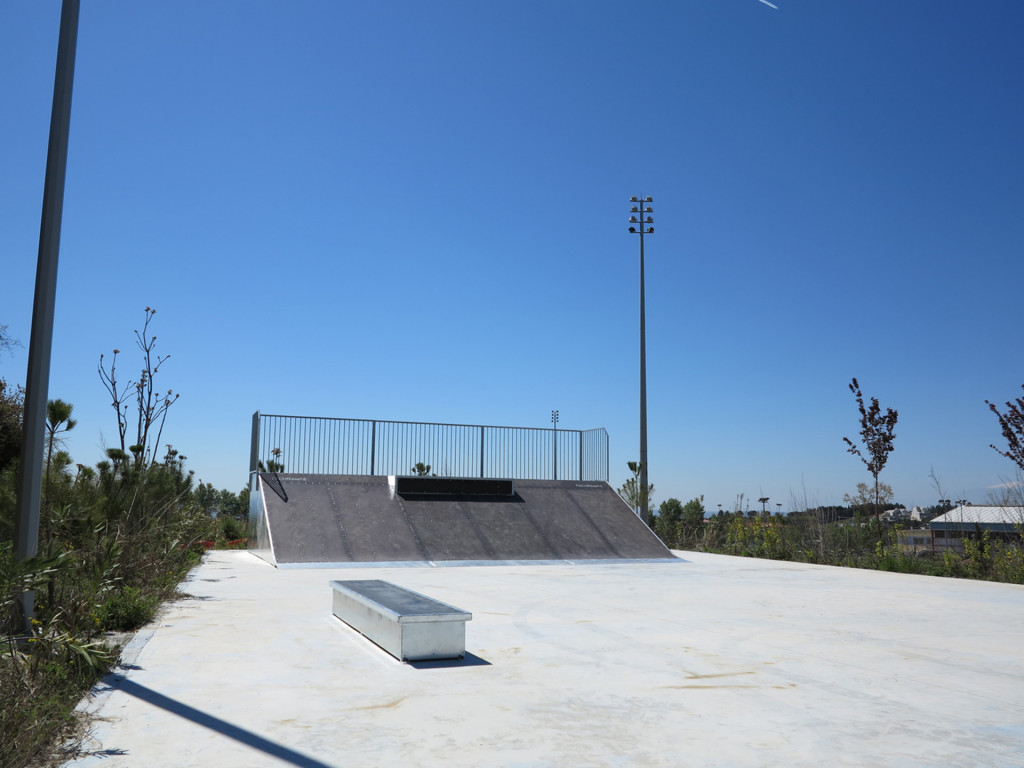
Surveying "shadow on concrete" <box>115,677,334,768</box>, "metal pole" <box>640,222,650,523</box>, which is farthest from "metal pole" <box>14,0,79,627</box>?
"metal pole" <box>640,222,650,523</box>

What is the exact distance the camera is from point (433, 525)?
17.3m

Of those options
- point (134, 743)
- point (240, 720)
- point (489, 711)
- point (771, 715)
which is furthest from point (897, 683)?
point (134, 743)

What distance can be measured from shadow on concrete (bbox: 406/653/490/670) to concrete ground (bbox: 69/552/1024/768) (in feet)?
0.10

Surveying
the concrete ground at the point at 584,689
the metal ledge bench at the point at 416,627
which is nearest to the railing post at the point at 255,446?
the concrete ground at the point at 584,689

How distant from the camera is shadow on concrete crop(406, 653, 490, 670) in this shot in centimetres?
578

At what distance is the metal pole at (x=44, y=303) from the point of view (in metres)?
5.70

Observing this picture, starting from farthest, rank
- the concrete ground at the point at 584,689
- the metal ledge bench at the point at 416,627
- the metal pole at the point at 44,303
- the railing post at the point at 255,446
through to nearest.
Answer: the railing post at the point at 255,446
the metal ledge bench at the point at 416,627
the metal pole at the point at 44,303
the concrete ground at the point at 584,689

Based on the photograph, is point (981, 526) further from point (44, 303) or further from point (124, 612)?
point (44, 303)

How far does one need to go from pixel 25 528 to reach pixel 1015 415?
1845cm

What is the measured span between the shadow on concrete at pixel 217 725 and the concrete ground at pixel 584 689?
0.02 meters

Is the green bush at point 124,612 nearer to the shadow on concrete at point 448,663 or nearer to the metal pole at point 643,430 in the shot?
the shadow on concrete at point 448,663

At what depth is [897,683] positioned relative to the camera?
5527mm

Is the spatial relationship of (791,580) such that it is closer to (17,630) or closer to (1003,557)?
(1003,557)

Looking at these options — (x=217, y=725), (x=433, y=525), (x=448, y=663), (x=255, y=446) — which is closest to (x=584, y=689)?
(x=448, y=663)
